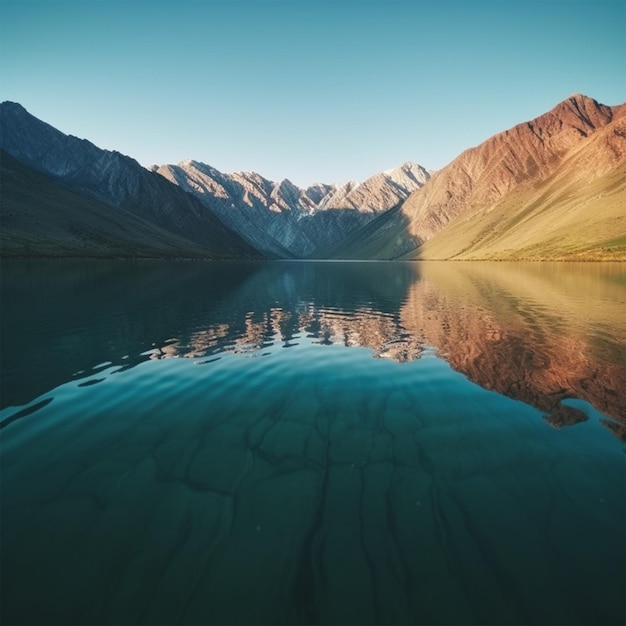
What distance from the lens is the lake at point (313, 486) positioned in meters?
7.38

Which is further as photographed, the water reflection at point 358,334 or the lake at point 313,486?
the water reflection at point 358,334

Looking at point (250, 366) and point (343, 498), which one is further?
point (250, 366)

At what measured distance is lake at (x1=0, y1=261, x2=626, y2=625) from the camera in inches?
291

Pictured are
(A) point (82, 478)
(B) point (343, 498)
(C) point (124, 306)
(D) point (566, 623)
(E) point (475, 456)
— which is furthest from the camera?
(C) point (124, 306)

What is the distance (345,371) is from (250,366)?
18.3 feet

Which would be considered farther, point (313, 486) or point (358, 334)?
point (358, 334)

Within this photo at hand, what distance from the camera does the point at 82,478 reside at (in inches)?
454

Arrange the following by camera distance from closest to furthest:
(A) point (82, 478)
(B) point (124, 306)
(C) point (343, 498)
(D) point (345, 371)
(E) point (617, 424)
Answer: (C) point (343, 498) < (A) point (82, 478) < (E) point (617, 424) < (D) point (345, 371) < (B) point (124, 306)

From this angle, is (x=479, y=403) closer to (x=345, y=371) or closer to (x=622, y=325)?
(x=345, y=371)

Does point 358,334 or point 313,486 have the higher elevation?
point 313,486

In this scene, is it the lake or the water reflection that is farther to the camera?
the water reflection

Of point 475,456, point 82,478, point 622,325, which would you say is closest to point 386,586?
point 475,456

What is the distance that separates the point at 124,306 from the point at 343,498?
1701 inches

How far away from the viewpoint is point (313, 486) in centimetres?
1099
